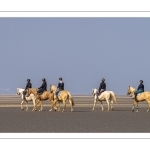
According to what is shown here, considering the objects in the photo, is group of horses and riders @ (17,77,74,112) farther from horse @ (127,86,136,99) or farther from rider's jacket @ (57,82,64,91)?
horse @ (127,86,136,99)

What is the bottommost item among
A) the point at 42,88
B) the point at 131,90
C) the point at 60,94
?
the point at 60,94

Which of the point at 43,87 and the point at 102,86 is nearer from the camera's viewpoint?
the point at 43,87

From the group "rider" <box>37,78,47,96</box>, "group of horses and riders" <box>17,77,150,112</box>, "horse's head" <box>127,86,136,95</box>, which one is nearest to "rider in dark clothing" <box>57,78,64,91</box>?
"group of horses and riders" <box>17,77,150,112</box>

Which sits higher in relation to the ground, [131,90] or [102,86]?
[102,86]

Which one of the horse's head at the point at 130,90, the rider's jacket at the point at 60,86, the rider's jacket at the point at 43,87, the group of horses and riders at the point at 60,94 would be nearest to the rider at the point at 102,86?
the group of horses and riders at the point at 60,94

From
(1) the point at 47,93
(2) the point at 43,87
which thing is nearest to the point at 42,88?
(2) the point at 43,87

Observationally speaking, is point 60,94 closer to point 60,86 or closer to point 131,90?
point 60,86

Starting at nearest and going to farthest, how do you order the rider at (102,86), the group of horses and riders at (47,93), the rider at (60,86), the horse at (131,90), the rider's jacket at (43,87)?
the rider at (60,86), the group of horses and riders at (47,93), the rider's jacket at (43,87), the rider at (102,86), the horse at (131,90)

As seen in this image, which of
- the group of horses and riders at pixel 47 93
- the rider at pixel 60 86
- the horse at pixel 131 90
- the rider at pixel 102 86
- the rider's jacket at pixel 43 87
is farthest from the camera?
the horse at pixel 131 90

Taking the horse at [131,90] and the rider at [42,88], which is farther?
the horse at [131,90]

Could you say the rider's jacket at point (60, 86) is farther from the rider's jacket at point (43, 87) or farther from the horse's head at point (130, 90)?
the horse's head at point (130, 90)
